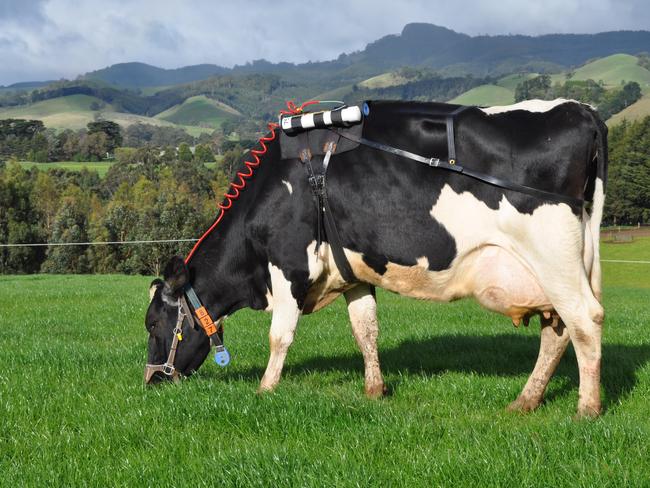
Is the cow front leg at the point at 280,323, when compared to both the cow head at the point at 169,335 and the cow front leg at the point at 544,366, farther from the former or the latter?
the cow front leg at the point at 544,366

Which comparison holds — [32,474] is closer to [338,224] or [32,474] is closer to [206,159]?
[338,224]

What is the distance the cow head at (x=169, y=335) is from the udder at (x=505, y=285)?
3.02m

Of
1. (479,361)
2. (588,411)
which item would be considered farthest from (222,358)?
(588,411)

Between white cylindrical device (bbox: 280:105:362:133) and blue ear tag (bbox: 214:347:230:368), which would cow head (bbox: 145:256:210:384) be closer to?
blue ear tag (bbox: 214:347:230:368)

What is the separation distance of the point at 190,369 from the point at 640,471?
15.4 ft

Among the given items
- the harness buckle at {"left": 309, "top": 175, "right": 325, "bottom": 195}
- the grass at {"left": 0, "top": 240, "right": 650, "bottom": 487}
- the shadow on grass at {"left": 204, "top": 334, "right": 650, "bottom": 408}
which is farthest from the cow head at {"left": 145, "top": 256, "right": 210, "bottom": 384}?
the harness buckle at {"left": 309, "top": 175, "right": 325, "bottom": 195}

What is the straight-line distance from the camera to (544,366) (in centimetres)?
691

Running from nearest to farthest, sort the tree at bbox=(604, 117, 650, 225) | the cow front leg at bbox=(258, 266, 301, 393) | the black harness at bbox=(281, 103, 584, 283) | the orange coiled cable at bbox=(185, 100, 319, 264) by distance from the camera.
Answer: the black harness at bbox=(281, 103, 584, 283) < the cow front leg at bbox=(258, 266, 301, 393) < the orange coiled cable at bbox=(185, 100, 319, 264) < the tree at bbox=(604, 117, 650, 225)

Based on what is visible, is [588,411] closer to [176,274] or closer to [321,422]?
[321,422]

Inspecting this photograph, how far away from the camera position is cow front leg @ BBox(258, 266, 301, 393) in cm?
699

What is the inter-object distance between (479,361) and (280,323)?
10.7 feet

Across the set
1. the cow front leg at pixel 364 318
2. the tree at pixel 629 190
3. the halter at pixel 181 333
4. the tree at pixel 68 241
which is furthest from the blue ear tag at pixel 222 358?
the tree at pixel 629 190

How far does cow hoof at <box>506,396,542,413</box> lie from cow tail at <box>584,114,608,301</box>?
1165mm

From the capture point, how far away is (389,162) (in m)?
6.65
